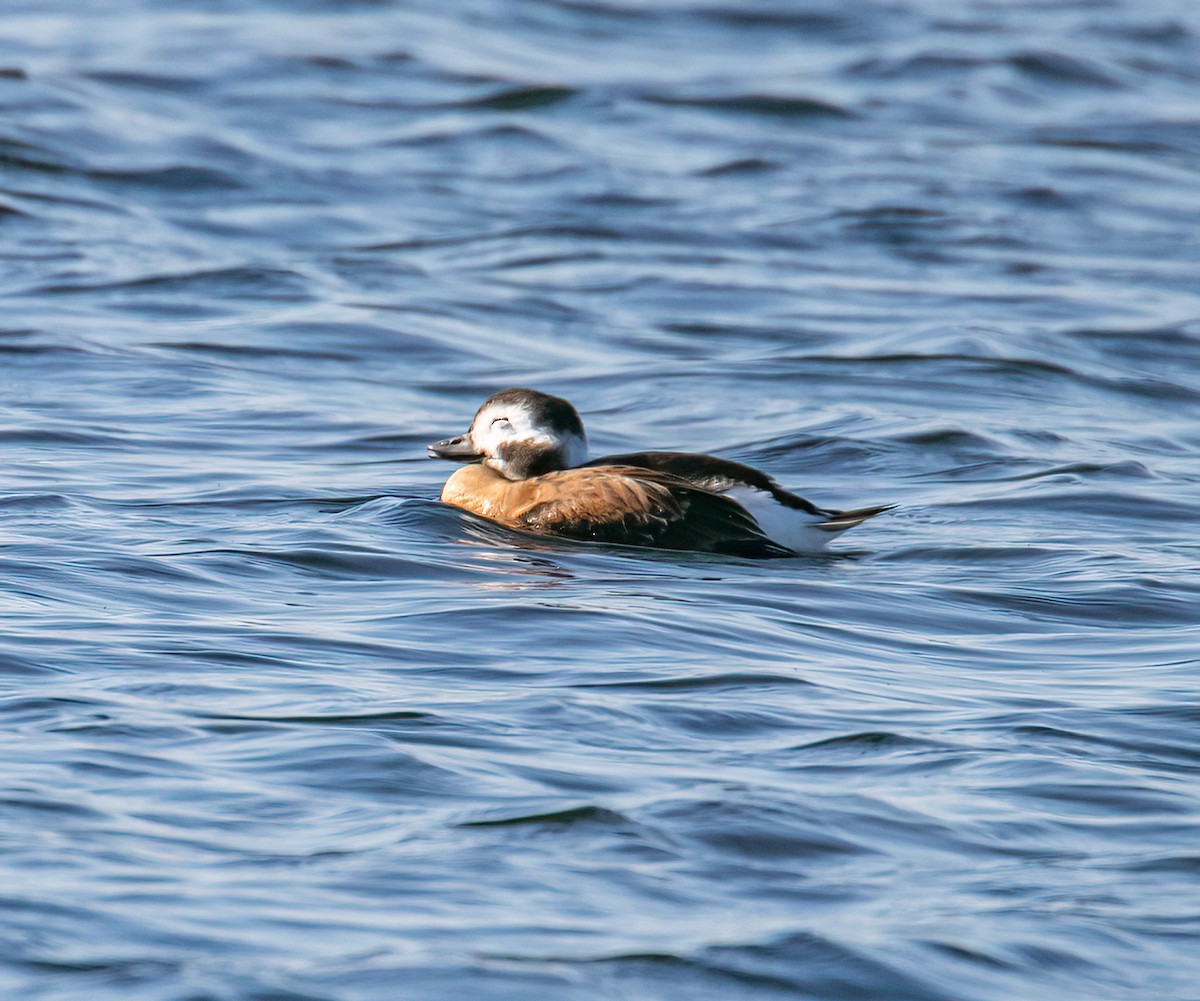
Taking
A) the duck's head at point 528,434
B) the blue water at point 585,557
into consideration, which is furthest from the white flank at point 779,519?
the duck's head at point 528,434

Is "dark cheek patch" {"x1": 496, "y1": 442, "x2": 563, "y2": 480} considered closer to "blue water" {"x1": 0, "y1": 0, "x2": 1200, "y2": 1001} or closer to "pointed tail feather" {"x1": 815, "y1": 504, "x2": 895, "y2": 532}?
"blue water" {"x1": 0, "y1": 0, "x2": 1200, "y2": 1001}

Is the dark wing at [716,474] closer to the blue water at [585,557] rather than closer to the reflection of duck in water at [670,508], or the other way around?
the reflection of duck in water at [670,508]

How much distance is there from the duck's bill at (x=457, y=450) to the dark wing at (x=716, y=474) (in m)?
0.86

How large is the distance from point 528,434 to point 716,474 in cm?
97

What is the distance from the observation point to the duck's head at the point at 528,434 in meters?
8.80

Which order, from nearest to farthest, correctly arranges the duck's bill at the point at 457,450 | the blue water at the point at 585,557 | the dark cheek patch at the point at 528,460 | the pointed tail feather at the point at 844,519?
the blue water at the point at 585,557
the pointed tail feather at the point at 844,519
the dark cheek patch at the point at 528,460
the duck's bill at the point at 457,450

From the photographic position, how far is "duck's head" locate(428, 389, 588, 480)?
880 cm

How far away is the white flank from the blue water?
11 cm

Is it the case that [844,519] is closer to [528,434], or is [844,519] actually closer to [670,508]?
[670,508]

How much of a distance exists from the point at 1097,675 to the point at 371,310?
26.3ft

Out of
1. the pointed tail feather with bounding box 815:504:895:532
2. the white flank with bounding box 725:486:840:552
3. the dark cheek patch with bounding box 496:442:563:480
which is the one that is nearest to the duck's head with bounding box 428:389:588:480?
the dark cheek patch with bounding box 496:442:563:480

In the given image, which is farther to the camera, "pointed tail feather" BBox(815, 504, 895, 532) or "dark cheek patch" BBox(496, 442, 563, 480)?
"dark cheek patch" BBox(496, 442, 563, 480)

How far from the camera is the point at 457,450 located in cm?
909

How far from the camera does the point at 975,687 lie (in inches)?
258
